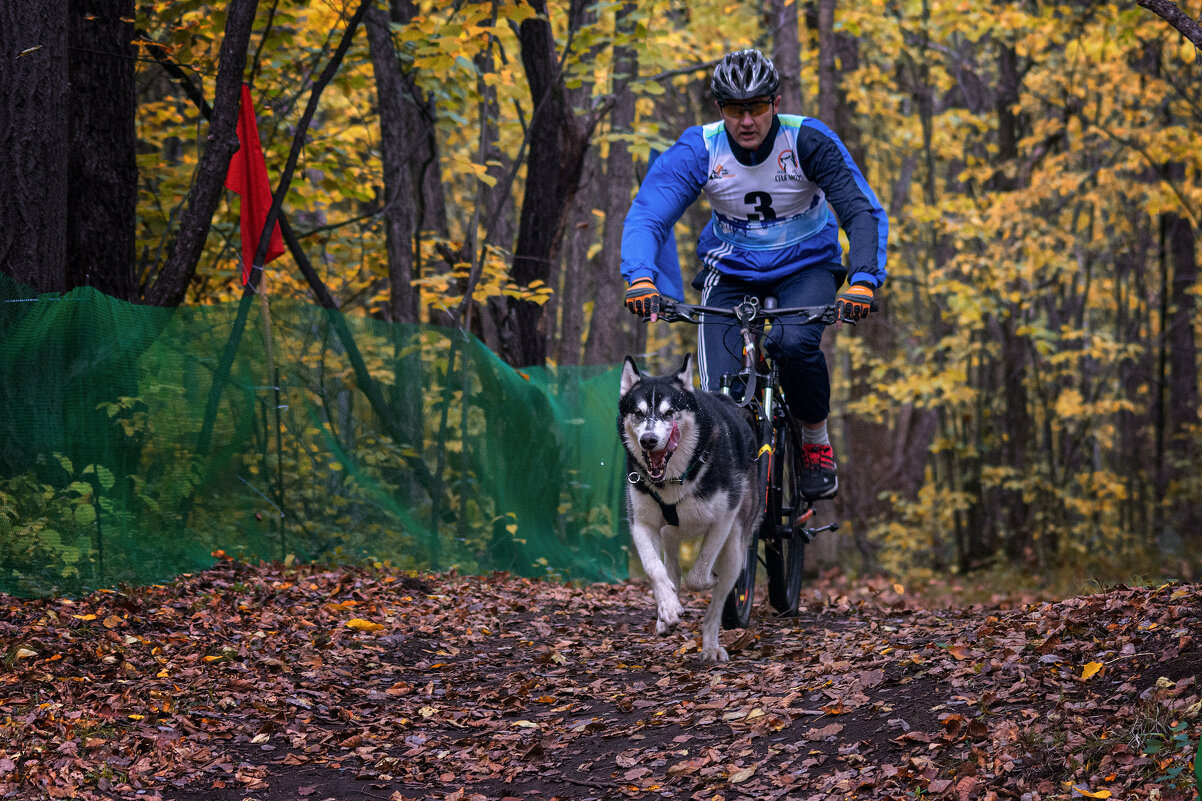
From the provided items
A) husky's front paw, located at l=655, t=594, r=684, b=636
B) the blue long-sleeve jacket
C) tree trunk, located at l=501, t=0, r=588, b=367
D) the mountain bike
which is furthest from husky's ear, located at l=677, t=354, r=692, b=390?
tree trunk, located at l=501, t=0, r=588, b=367

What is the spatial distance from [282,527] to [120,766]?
13.4 feet

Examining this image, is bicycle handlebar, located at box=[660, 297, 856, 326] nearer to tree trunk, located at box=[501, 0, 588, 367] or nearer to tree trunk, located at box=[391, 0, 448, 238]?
tree trunk, located at box=[501, 0, 588, 367]

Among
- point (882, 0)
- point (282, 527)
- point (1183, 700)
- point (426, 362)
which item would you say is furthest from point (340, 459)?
point (882, 0)

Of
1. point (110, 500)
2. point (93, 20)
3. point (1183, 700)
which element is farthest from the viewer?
point (93, 20)

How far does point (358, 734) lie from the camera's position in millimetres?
5062

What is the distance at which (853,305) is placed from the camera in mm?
5406

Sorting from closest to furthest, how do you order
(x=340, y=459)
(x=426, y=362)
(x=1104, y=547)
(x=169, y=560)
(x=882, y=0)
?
1. (x=169, y=560)
2. (x=340, y=459)
3. (x=426, y=362)
4. (x=882, y=0)
5. (x=1104, y=547)

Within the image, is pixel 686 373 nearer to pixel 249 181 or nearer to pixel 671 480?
pixel 671 480

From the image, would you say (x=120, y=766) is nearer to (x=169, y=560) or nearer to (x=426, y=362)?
(x=169, y=560)

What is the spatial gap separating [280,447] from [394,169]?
4047mm

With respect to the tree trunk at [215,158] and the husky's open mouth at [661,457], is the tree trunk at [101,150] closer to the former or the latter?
the tree trunk at [215,158]

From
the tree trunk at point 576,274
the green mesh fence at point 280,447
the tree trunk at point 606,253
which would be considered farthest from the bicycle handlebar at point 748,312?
the tree trunk at point 606,253

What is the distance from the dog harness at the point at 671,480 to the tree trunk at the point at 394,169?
6660mm

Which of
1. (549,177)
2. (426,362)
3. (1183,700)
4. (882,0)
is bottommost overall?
(1183,700)
